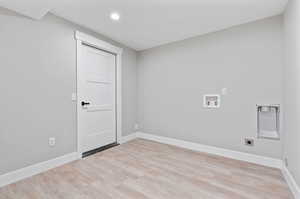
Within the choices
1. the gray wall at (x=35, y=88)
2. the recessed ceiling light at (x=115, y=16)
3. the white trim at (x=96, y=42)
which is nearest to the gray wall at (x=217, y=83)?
the white trim at (x=96, y=42)

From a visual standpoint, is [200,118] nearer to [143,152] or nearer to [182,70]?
[182,70]

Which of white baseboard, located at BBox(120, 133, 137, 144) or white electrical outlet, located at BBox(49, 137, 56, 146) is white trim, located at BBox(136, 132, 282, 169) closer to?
white baseboard, located at BBox(120, 133, 137, 144)

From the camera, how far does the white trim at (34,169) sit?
176 centimetres

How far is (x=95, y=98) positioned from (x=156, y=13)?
6.37 ft

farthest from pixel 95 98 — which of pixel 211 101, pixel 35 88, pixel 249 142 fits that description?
pixel 249 142

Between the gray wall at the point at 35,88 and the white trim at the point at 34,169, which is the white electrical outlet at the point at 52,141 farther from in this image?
the white trim at the point at 34,169

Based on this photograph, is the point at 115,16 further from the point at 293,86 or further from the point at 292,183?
the point at 292,183

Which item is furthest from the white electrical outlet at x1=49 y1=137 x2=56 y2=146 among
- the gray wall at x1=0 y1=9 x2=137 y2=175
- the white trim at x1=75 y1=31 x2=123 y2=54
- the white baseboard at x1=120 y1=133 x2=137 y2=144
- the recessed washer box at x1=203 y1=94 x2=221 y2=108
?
the recessed washer box at x1=203 y1=94 x2=221 y2=108

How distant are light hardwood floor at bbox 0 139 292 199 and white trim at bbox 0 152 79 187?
0.25ft

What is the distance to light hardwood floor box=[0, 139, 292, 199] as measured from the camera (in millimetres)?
1586

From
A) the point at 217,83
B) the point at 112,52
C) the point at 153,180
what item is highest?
the point at 112,52

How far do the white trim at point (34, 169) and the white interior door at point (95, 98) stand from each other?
0.24 meters

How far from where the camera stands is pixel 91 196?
1.55 meters

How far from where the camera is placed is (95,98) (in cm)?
292
